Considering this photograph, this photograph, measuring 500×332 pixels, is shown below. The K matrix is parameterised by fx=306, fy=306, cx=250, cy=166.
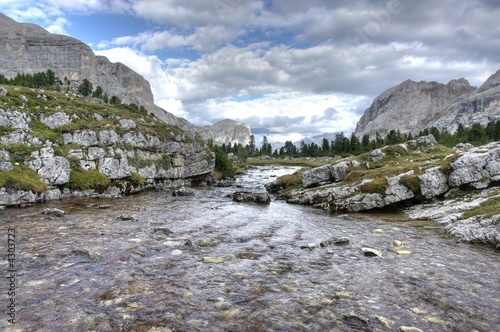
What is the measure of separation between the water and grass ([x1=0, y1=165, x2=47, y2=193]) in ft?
44.9

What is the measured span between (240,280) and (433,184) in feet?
97.0

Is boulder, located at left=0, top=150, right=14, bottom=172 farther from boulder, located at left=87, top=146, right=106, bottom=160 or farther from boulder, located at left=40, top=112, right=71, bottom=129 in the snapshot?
boulder, located at left=40, top=112, right=71, bottom=129

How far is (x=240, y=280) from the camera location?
44.8ft

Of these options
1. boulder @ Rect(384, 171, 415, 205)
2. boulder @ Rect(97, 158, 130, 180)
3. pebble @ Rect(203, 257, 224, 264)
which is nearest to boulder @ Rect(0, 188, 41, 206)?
boulder @ Rect(97, 158, 130, 180)

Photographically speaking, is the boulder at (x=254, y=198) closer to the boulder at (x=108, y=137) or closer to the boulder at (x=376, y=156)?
the boulder at (x=376, y=156)

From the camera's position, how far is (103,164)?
172ft

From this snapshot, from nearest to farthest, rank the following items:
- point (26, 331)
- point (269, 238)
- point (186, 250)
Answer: point (26, 331) → point (186, 250) → point (269, 238)

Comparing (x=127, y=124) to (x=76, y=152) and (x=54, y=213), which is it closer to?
(x=76, y=152)

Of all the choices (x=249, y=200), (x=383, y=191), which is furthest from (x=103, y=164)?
(x=383, y=191)

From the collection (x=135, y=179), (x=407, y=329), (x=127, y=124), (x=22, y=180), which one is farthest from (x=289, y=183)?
(x=407, y=329)

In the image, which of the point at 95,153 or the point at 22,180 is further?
the point at 95,153

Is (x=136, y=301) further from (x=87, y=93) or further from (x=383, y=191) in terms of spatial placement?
(x=87, y=93)

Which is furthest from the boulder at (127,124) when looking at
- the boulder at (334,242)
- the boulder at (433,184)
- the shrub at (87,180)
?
the boulder at (433,184)

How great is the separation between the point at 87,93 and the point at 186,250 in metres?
134
